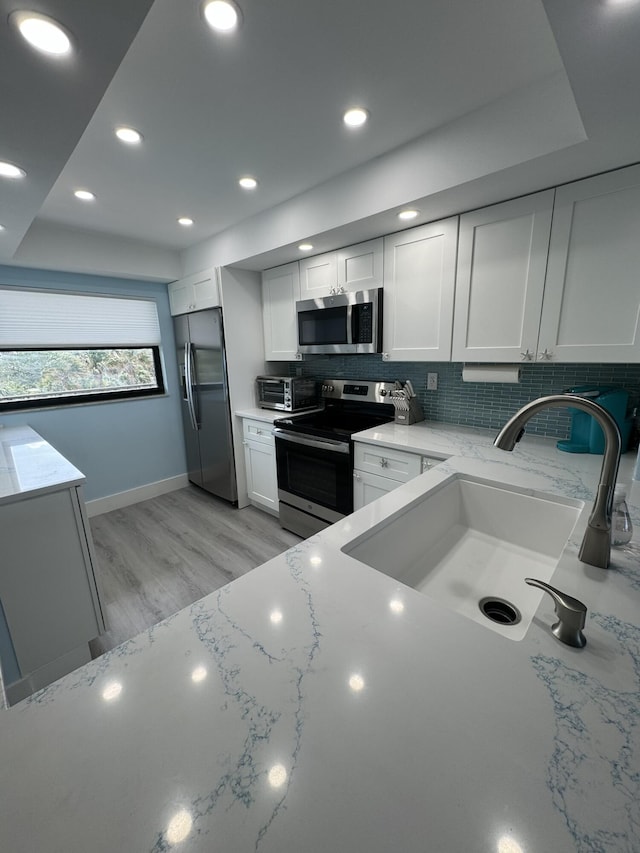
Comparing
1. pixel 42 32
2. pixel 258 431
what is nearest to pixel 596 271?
pixel 42 32

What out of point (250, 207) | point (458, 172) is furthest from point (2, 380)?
point (458, 172)

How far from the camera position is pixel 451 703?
53cm

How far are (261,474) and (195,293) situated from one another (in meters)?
1.77

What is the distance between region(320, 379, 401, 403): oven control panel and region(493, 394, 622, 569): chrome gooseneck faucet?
180 cm

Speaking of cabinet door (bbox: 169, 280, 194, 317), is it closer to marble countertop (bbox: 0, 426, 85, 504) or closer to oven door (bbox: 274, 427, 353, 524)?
oven door (bbox: 274, 427, 353, 524)

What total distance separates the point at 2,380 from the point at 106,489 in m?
1.25

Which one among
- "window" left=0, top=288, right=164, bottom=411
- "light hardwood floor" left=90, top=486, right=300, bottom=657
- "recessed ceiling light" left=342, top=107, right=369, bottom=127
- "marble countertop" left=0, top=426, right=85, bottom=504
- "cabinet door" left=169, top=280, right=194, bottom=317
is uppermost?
"recessed ceiling light" left=342, top=107, right=369, bottom=127

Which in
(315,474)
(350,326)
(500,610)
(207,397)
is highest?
(350,326)

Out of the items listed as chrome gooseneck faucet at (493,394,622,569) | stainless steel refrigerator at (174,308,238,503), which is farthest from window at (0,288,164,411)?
chrome gooseneck faucet at (493,394,622,569)

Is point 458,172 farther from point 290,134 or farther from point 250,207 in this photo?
point 250,207

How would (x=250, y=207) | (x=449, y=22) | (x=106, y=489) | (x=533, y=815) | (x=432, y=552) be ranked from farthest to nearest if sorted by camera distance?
1. (x=106, y=489)
2. (x=250, y=207)
3. (x=432, y=552)
4. (x=449, y=22)
5. (x=533, y=815)

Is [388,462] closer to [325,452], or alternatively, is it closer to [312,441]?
[325,452]

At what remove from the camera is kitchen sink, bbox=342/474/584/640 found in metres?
1.02

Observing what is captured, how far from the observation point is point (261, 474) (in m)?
3.13
